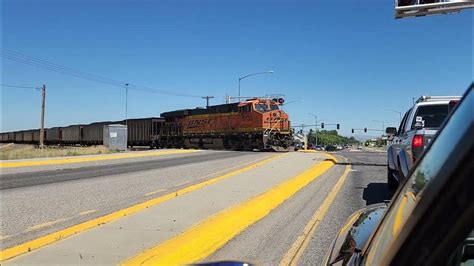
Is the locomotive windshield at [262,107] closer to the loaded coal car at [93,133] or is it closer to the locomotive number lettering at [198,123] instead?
the locomotive number lettering at [198,123]

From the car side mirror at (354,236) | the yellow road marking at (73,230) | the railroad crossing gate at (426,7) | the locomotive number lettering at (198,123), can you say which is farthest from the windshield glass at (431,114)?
the locomotive number lettering at (198,123)

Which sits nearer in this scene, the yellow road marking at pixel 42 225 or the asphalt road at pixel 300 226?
the asphalt road at pixel 300 226

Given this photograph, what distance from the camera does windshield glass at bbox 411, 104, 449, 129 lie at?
32.0 ft

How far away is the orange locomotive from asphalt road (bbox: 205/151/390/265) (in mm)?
24107

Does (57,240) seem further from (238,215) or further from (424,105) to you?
(424,105)

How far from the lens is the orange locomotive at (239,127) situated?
37406 mm

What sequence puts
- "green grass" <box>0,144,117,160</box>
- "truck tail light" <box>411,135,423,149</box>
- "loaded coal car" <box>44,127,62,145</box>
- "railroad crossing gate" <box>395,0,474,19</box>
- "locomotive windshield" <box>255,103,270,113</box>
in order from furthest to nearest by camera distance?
"loaded coal car" <box>44,127,62,145</box> → "locomotive windshield" <box>255,103,270,113</box> → "green grass" <box>0,144,117,160</box> → "railroad crossing gate" <box>395,0,474,19</box> → "truck tail light" <box>411,135,423,149</box>

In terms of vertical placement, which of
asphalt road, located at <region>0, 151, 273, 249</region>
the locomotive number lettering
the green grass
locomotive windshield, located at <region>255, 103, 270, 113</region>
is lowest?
asphalt road, located at <region>0, 151, 273, 249</region>

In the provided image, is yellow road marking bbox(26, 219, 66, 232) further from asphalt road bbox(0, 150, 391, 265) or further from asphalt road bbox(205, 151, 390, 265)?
asphalt road bbox(205, 151, 390, 265)

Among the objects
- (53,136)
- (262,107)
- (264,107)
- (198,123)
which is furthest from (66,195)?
(53,136)

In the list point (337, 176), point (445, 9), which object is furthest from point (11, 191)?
→ point (445, 9)

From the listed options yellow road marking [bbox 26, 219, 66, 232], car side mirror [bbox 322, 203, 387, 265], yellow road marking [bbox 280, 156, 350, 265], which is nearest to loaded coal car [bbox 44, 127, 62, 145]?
yellow road marking [bbox 280, 156, 350, 265]

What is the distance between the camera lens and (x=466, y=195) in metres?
1.10

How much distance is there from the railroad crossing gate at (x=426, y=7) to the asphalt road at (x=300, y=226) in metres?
5.24
